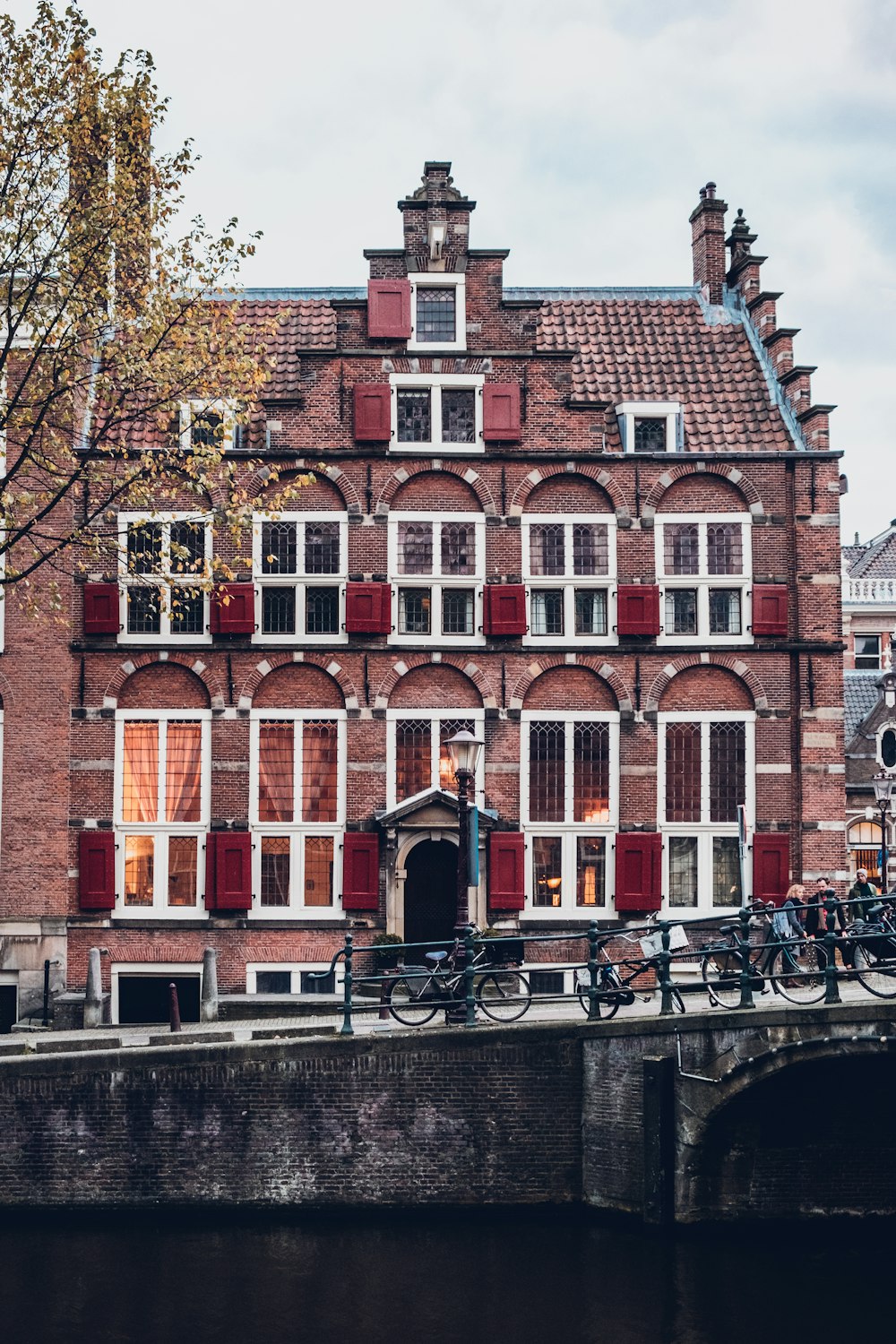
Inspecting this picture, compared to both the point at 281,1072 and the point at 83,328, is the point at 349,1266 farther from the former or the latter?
the point at 83,328

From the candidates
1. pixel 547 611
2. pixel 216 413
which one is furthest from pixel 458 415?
pixel 216 413

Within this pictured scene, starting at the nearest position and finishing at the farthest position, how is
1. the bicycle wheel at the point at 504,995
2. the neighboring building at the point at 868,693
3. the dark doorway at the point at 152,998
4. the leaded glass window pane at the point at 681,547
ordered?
the bicycle wheel at the point at 504,995
the dark doorway at the point at 152,998
the leaded glass window pane at the point at 681,547
the neighboring building at the point at 868,693

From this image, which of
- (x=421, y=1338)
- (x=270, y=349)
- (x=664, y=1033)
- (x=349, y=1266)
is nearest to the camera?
(x=421, y=1338)

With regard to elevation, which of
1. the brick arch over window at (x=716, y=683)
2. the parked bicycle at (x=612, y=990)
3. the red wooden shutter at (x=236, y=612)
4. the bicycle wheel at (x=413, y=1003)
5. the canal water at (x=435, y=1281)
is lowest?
the canal water at (x=435, y=1281)

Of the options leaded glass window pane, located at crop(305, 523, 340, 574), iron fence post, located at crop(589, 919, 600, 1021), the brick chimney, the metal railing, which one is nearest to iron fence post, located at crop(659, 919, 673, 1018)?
the metal railing

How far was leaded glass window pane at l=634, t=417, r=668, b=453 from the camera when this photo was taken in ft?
81.1

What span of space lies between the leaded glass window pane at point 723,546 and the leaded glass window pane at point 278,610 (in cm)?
734

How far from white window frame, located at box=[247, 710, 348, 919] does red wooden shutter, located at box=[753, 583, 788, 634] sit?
7.33 metres

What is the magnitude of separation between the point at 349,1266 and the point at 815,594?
47.2 feet

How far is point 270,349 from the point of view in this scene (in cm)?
2575

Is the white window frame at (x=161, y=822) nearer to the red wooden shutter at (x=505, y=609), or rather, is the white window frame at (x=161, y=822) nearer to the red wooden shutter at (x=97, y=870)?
the red wooden shutter at (x=97, y=870)

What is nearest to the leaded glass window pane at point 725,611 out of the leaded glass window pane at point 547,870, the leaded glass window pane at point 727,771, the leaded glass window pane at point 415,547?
the leaded glass window pane at point 727,771

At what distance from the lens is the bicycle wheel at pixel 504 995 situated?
53.4 ft

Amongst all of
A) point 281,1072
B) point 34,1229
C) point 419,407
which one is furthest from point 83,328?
point 34,1229
